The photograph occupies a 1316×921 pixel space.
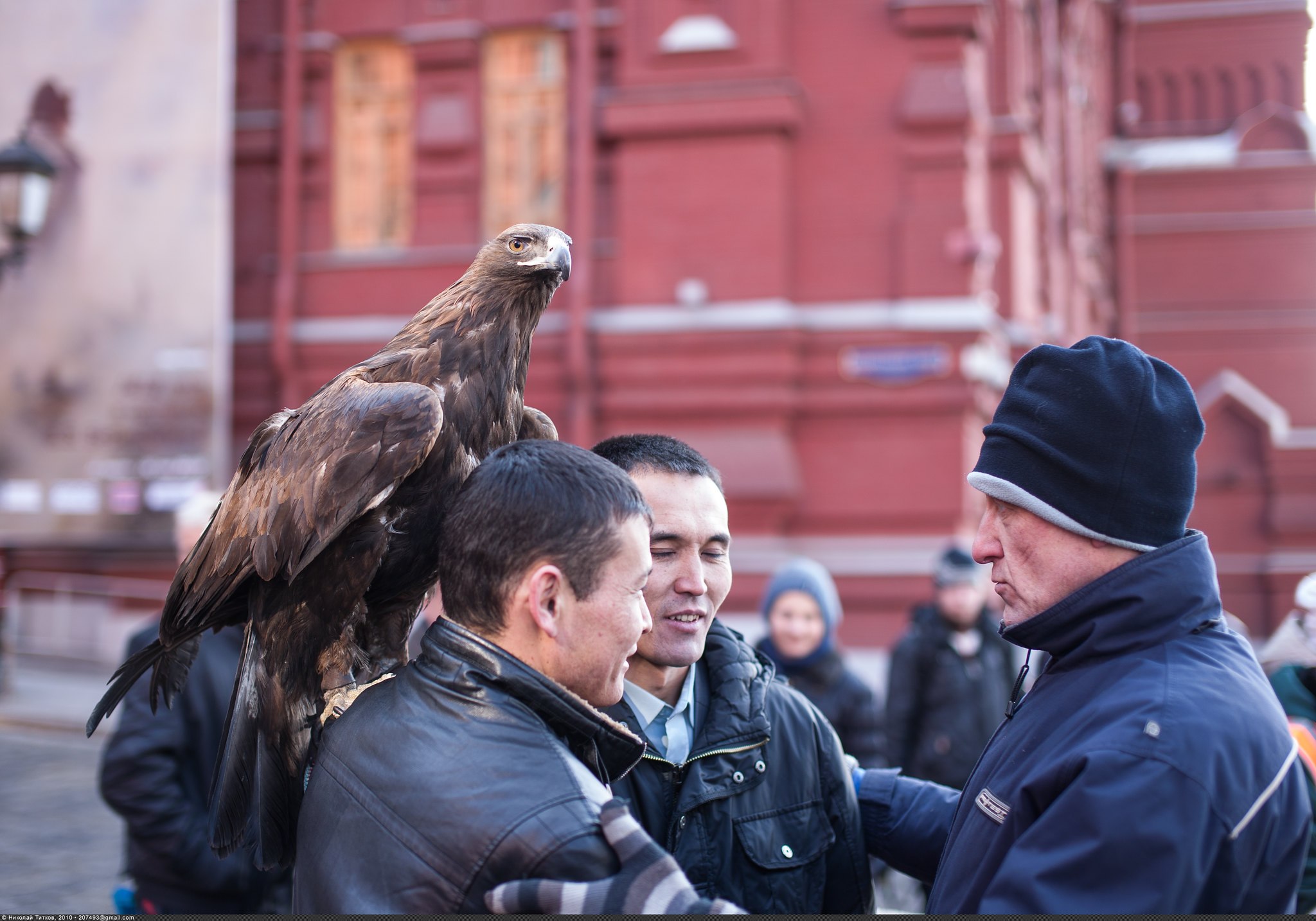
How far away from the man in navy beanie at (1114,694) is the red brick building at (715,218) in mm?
7577

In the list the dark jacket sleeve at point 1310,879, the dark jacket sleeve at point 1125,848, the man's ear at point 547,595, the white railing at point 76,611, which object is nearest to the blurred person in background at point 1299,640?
the dark jacket sleeve at point 1310,879

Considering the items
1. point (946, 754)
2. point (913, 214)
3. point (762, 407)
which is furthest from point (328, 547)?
point (913, 214)

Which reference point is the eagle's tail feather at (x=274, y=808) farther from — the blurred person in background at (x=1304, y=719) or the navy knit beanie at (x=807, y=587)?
the navy knit beanie at (x=807, y=587)

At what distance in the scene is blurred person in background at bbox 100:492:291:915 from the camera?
11.7ft

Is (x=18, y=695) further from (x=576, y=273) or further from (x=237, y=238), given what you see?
(x=576, y=273)

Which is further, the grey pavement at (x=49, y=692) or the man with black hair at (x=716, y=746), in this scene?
the grey pavement at (x=49, y=692)

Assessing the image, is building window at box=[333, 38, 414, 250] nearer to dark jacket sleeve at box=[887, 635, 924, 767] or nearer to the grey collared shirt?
dark jacket sleeve at box=[887, 635, 924, 767]

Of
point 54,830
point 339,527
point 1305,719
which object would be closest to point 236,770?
point 339,527

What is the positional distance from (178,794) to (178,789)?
0.05ft

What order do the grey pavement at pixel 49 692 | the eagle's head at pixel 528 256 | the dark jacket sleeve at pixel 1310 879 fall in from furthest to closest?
the grey pavement at pixel 49 692 < the dark jacket sleeve at pixel 1310 879 < the eagle's head at pixel 528 256

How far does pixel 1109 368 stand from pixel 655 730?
107 cm

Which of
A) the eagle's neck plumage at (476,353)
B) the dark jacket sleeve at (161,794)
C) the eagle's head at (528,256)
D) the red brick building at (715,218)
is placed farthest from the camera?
the red brick building at (715,218)

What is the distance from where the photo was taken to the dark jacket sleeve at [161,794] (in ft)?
11.6

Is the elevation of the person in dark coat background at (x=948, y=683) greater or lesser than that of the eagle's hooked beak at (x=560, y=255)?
lesser
